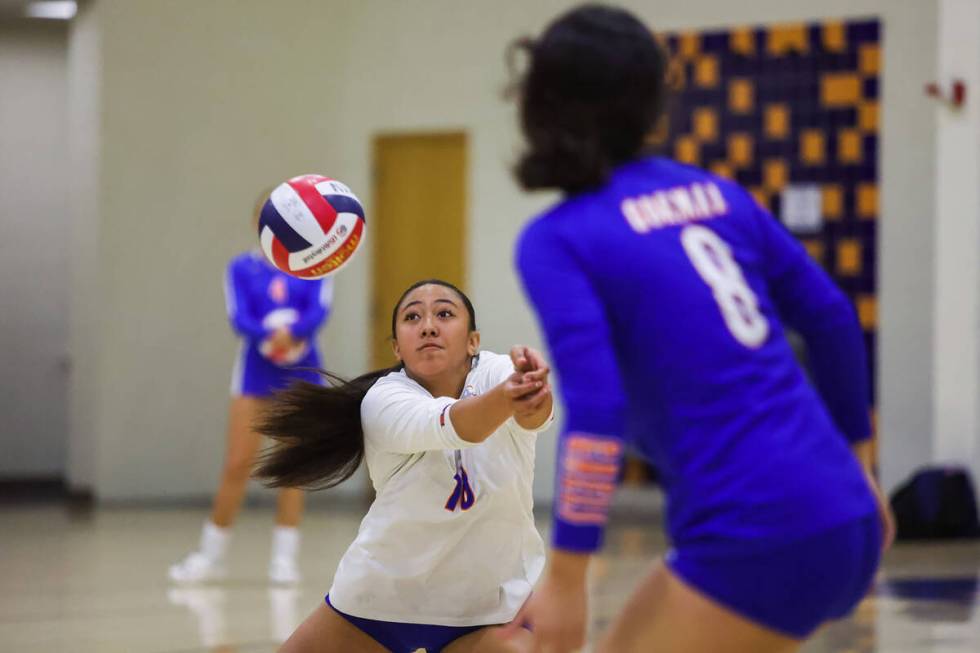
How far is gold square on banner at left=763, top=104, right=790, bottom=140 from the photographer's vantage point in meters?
9.59

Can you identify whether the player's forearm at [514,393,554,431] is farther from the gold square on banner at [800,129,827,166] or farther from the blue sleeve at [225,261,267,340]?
the gold square on banner at [800,129,827,166]

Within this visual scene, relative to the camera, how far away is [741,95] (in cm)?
973

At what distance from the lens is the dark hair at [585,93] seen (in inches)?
74.7

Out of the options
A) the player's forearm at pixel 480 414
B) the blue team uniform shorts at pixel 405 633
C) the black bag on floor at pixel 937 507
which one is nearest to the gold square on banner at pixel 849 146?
the black bag on floor at pixel 937 507

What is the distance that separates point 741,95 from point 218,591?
5489 millimetres

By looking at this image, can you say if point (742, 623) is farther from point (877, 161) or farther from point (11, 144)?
point (11, 144)

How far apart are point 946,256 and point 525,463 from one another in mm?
6144

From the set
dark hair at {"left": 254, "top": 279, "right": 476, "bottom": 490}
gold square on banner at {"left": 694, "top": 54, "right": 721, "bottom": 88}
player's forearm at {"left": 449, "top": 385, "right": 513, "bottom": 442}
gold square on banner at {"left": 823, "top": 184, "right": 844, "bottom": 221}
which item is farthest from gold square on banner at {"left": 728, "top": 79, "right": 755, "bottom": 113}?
player's forearm at {"left": 449, "top": 385, "right": 513, "bottom": 442}

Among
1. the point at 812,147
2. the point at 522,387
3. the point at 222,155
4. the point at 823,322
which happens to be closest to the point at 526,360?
the point at 522,387

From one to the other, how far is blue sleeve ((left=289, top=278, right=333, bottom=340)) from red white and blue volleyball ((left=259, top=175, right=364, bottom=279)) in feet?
7.95

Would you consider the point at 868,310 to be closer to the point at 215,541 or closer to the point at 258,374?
the point at 258,374

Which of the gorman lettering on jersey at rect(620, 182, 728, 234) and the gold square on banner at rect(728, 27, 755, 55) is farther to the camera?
the gold square on banner at rect(728, 27, 755, 55)

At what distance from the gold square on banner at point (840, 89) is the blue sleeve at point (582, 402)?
26.4 ft

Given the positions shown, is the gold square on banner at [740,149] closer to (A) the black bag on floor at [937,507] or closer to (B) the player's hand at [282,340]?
(A) the black bag on floor at [937,507]
